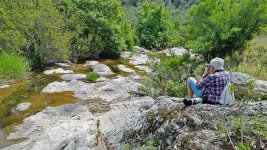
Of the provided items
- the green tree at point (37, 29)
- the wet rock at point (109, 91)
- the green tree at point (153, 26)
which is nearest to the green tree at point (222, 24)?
the wet rock at point (109, 91)

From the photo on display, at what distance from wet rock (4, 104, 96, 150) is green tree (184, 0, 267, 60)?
664cm

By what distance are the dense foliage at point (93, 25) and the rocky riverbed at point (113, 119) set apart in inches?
306

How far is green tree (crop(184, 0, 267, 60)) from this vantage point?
15.1m

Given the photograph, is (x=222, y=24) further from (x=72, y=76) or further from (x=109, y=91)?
(x=72, y=76)

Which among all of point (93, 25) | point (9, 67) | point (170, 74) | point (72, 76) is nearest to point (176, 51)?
point (72, 76)

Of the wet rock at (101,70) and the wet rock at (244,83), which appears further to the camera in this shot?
the wet rock at (101,70)

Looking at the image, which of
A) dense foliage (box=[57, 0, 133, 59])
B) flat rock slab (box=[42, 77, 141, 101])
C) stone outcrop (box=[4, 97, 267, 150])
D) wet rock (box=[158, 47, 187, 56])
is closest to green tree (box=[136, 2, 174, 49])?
dense foliage (box=[57, 0, 133, 59])

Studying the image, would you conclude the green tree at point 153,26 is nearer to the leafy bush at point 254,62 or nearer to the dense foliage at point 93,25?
the dense foliage at point 93,25

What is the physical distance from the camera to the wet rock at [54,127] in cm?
1187

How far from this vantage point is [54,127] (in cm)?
1362

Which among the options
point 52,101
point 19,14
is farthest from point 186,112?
point 19,14

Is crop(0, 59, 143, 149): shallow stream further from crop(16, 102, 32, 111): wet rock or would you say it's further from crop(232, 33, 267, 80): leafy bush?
crop(232, 33, 267, 80): leafy bush

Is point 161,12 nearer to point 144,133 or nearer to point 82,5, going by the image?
point 82,5

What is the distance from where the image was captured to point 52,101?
692 inches
